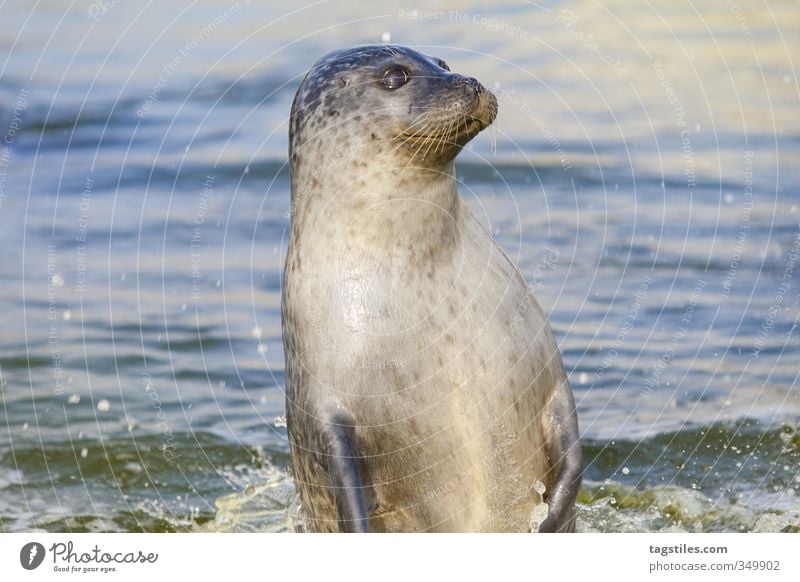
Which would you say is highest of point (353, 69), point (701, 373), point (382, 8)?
point (353, 69)

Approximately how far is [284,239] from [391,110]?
15.4 ft

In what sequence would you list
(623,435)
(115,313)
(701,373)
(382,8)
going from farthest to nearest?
(382,8), (115,313), (701,373), (623,435)

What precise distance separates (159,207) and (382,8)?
2513 millimetres

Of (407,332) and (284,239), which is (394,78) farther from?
(284,239)

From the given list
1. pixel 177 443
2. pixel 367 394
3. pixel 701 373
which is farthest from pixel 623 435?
pixel 367 394

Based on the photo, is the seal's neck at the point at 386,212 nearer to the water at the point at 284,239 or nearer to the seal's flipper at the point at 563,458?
the seal's flipper at the point at 563,458

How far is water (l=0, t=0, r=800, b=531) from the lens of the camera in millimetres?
7547

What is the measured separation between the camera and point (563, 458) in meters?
5.31

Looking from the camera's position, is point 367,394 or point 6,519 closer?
point 367,394

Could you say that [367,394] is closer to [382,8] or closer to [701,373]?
[701,373]

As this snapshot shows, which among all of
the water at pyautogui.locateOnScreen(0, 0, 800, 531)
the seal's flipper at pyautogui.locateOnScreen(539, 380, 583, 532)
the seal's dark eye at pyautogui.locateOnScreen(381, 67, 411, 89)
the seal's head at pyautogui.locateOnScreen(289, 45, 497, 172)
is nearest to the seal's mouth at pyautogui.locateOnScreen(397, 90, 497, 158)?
the seal's head at pyautogui.locateOnScreen(289, 45, 497, 172)

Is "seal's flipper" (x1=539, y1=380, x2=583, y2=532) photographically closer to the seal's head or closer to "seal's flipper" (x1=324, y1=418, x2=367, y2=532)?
"seal's flipper" (x1=324, y1=418, x2=367, y2=532)

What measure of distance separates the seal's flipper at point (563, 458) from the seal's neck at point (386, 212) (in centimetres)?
74

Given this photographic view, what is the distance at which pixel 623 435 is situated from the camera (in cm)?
777
